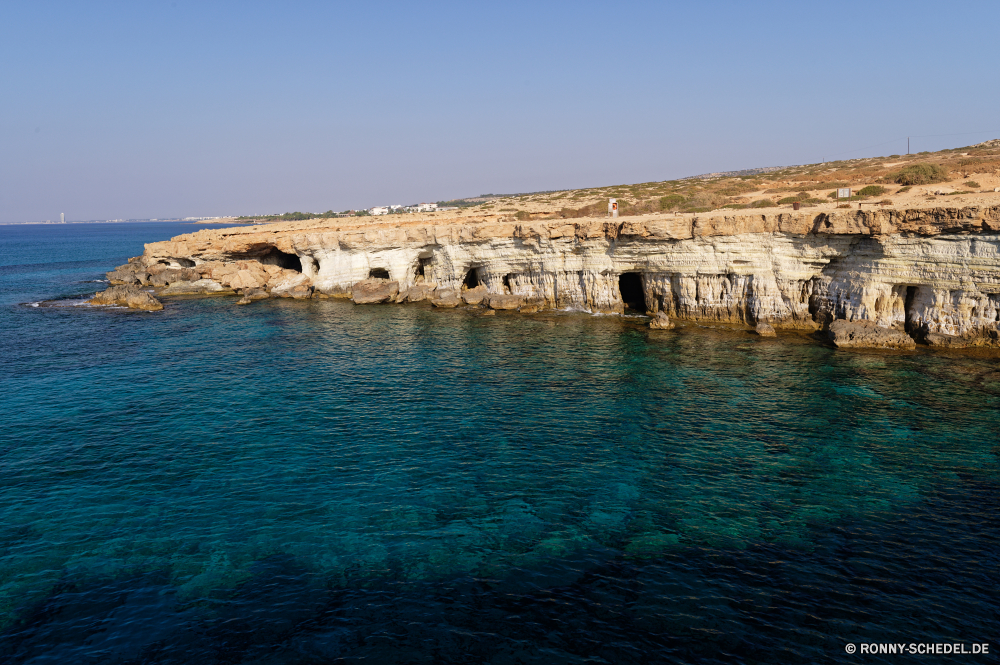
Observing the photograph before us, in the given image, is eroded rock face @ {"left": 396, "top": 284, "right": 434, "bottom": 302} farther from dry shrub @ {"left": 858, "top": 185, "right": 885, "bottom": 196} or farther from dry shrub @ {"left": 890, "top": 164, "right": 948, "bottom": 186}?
dry shrub @ {"left": 890, "top": 164, "right": 948, "bottom": 186}

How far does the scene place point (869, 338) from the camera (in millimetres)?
32094

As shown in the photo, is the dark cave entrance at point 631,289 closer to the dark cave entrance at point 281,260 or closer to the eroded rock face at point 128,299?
the dark cave entrance at point 281,260

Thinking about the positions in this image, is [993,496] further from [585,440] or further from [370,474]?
[370,474]

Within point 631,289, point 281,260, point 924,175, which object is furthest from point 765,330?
point 281,260

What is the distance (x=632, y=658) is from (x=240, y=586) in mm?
9621

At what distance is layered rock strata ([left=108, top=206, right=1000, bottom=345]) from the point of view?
3100 centimetres

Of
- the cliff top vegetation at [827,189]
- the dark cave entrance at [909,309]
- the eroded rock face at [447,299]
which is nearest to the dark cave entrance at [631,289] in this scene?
the cliff top vegetation at [827,189]

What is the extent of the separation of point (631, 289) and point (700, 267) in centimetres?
999

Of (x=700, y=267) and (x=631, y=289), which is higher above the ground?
(x=700, y=267)

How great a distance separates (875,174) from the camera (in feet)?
190

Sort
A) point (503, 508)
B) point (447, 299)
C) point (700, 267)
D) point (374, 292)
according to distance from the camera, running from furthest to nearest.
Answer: point (374, 292) < point (447, 299) < point (700, 267) < point (503, 508)

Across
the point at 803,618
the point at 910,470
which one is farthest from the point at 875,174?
the point at 803,618

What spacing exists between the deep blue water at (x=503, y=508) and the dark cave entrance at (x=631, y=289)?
46.6 ft

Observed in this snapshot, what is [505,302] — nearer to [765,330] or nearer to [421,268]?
[421,268]
